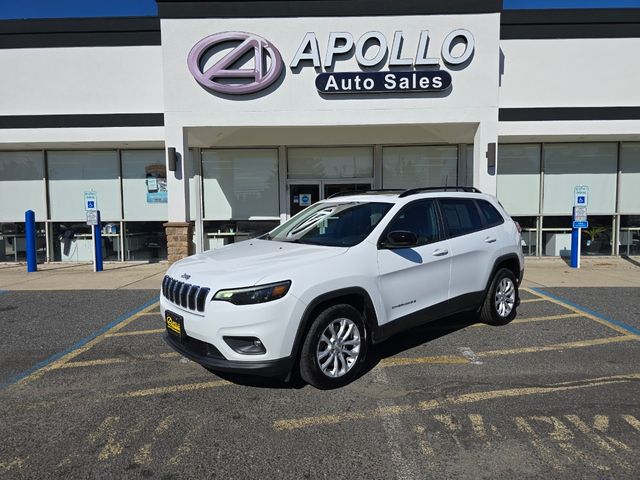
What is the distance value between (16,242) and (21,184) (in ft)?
5.44

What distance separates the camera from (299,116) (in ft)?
33.4

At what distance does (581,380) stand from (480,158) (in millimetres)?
6811

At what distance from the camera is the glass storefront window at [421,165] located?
42.3ft

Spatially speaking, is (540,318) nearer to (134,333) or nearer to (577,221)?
(134,333)

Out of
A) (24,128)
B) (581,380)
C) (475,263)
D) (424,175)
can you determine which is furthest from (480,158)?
(24,128)

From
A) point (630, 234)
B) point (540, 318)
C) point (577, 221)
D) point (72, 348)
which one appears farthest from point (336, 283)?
point (630, 234)

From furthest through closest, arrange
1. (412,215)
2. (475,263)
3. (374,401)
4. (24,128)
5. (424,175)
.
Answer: (424,175) → (24,128) → (475,263) → (412,215) → (374,401)

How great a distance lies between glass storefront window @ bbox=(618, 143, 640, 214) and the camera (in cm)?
1266

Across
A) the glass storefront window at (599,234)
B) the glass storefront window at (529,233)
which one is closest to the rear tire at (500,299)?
the glass storefront window at (529,233)

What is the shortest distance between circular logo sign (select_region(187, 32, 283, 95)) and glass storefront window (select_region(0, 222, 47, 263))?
685 centimetres

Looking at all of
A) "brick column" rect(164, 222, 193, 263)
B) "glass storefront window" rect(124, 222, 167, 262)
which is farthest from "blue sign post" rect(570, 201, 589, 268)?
"glass storefront window" rect(124, 222, 167, 262)

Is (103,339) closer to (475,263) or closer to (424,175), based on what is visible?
(475,263)

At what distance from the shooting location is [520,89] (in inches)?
461

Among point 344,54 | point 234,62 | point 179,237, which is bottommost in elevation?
point 179,237
